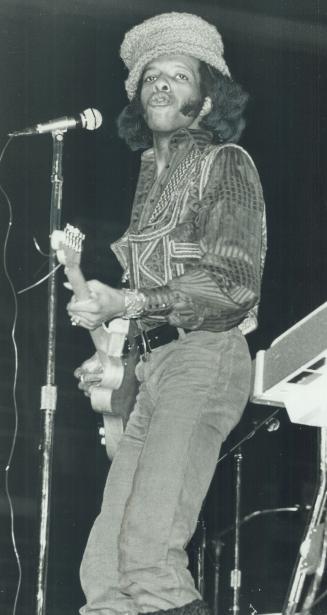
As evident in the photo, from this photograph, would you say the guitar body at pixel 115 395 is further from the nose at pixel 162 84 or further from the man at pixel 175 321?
the nose at pixel 162 84

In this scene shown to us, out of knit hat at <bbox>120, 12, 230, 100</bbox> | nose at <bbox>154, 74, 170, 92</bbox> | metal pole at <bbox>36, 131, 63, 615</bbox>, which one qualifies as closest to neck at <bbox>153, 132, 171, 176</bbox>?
nose at <bbox>154, 74, 170, 92</bbox>

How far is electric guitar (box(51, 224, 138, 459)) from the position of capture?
235 cm

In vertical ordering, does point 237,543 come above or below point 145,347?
below

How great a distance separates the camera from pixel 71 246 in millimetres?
2352

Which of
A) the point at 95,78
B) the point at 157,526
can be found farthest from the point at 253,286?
the point at 95,78

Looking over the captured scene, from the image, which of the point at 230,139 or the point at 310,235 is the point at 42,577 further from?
the point at 310,235

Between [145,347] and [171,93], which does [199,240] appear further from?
[171,93]

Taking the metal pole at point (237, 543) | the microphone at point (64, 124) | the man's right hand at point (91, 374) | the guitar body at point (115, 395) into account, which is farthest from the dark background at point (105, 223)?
the guitar body at point (115, 395)

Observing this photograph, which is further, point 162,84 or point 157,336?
point 162,84

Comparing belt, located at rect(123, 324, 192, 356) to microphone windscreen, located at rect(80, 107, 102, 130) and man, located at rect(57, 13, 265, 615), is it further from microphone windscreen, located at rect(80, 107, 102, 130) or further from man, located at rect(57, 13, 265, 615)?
microphone windscreen, located at rect(80, 107, 102, 130)

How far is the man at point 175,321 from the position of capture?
2.02 metres

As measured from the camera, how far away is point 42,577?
2.61 meters

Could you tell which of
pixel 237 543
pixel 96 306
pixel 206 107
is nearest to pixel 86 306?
pixel 96 306

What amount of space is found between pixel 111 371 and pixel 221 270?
21.7 inches
